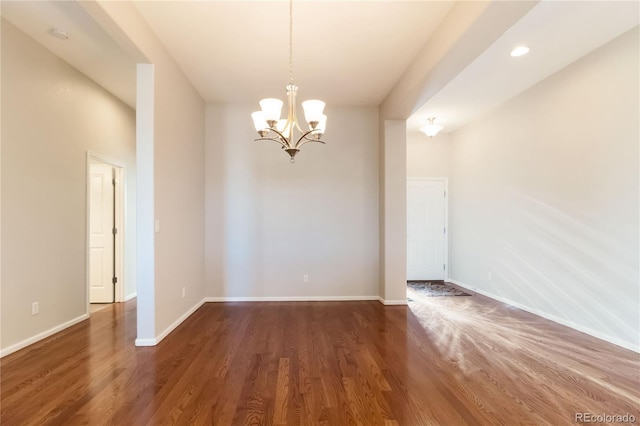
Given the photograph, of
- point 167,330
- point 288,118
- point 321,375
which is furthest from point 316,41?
point 167,330

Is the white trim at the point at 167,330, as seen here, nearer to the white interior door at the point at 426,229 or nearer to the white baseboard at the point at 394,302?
the white baseboard at the point at 394,302

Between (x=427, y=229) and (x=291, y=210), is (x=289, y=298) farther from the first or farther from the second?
(x=427, y=229)

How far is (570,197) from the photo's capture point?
3.54 meters

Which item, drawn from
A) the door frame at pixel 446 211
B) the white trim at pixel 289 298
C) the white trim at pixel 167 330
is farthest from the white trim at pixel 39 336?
the door frame at pixel 446 211

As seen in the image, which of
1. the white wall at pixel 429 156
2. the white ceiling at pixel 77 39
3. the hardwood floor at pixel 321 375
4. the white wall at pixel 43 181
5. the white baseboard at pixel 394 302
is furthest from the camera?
the white wall at pixel 429 156

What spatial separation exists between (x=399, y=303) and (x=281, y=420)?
2921 millimetres

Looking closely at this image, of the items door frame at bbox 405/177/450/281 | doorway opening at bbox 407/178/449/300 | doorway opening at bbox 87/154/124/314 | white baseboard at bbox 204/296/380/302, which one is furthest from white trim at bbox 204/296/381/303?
door frame at bbox 405/177/450/281

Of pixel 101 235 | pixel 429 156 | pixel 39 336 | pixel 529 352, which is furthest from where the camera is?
pixel 429 156

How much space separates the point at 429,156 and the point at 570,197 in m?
2.83

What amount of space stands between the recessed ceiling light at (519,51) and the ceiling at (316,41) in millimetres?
60

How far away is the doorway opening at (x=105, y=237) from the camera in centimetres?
449

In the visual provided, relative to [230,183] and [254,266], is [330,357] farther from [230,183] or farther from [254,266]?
[230,183]

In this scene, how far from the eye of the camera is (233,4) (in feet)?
8.27

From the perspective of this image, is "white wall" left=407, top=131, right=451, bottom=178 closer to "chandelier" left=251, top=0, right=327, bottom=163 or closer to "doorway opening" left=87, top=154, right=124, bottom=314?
"chandelier" left=251, top=0, right=327, bottom=163
